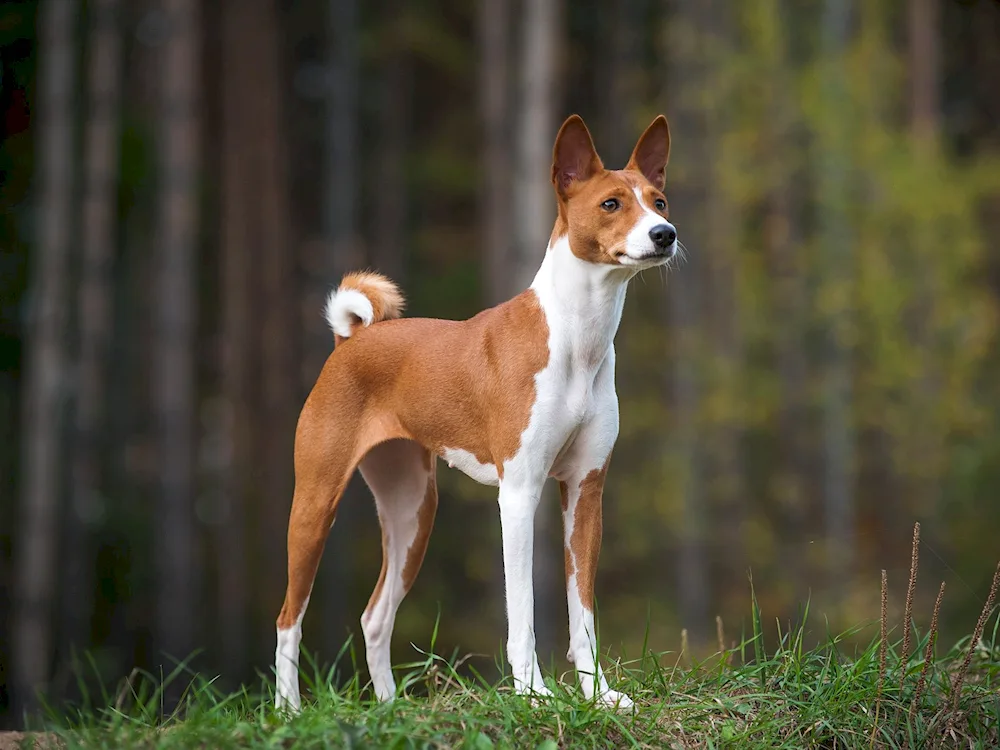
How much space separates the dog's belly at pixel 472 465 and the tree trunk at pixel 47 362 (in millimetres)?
9038

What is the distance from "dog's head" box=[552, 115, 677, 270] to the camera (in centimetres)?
394

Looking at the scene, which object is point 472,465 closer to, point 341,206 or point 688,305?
point 341,206

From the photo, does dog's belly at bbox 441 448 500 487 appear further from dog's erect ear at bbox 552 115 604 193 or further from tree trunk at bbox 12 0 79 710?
tree trunk at bbox 12 0 79 710

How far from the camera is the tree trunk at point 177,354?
13031 millimetres

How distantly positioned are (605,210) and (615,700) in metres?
1.68

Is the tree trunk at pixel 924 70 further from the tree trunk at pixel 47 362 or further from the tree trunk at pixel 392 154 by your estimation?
the tree trunk at pixel 47 362

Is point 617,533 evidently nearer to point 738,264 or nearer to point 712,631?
point 712,631

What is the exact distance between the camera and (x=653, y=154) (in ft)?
14.8

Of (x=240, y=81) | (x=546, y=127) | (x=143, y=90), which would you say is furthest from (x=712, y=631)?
(x=143, y=90)

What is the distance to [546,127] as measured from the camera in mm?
11164

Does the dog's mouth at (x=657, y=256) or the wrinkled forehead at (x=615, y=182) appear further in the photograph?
the wrinkled forehead at (x=615, y=182)

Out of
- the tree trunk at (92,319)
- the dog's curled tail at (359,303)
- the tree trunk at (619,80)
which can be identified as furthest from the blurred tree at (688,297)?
the dog's curled tail at (359,303)

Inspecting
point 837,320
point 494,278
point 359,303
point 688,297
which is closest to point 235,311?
point 494,278

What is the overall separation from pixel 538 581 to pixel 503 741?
23.3 ft
